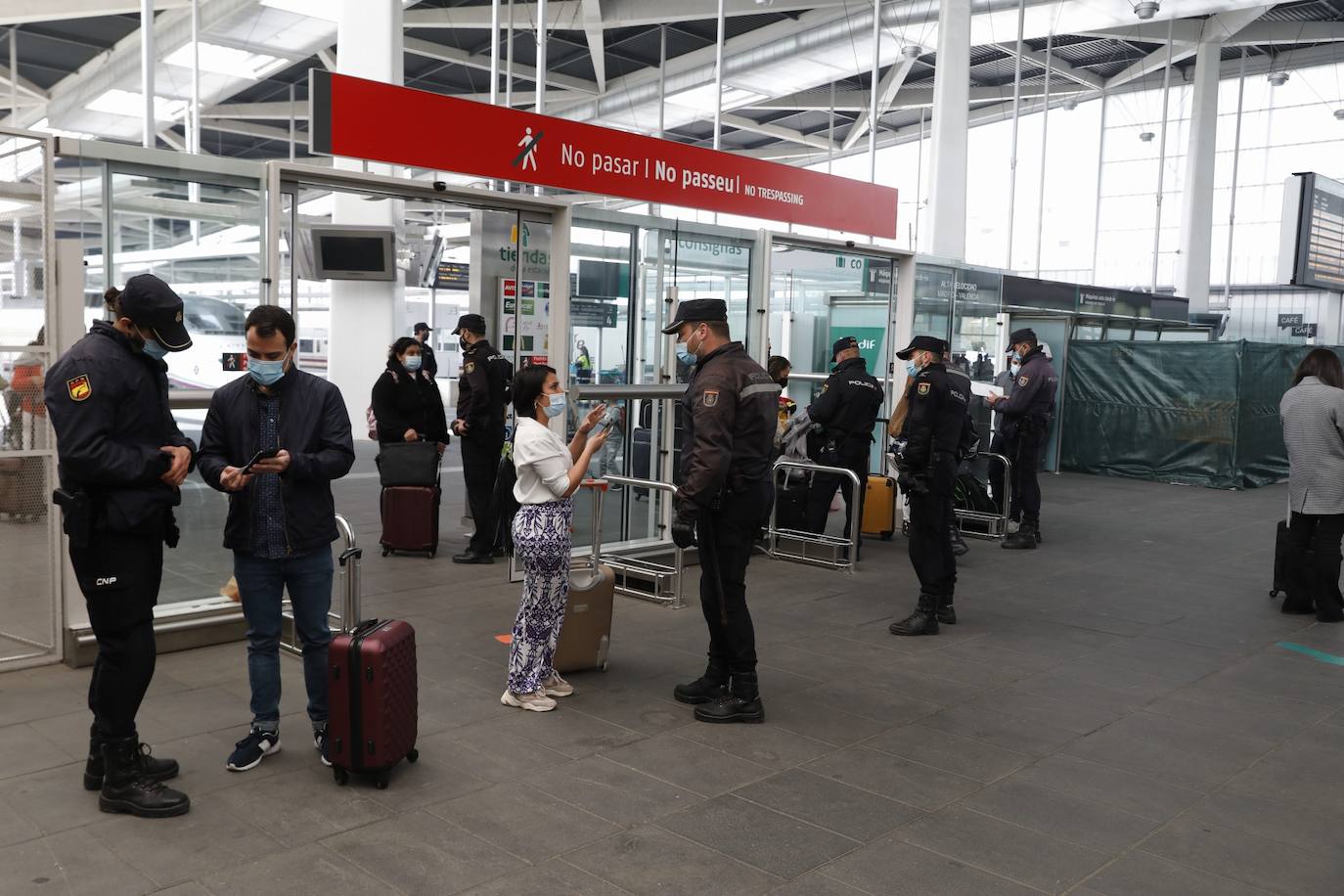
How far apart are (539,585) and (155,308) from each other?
1.94 m

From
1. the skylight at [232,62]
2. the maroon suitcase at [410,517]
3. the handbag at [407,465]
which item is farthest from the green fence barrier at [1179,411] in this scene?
the skylight at [232,62]

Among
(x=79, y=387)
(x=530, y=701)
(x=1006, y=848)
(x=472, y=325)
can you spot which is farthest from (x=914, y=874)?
(x=472, y=325)

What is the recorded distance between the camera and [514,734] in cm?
444

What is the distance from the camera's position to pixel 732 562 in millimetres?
4754

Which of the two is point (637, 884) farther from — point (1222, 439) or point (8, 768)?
point (1222, 439)

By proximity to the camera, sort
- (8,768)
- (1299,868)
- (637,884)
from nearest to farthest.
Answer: (637,884)
(1299,868)
(8,768)

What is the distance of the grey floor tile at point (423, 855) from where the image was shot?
3168 mm

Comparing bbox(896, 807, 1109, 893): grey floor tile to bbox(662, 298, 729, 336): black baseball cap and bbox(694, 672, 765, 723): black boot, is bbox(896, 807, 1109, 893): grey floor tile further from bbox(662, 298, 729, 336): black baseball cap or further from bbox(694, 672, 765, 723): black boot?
bbox(662, 298, 729, 336): black baseball cap

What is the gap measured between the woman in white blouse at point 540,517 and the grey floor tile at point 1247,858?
99.0 inches

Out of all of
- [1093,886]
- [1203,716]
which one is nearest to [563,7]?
[1203,716]

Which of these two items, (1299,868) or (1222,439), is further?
(1222,439)

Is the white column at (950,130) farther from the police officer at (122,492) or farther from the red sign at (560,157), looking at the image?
the police officer at (122,492)

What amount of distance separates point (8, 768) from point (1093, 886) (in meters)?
3.76

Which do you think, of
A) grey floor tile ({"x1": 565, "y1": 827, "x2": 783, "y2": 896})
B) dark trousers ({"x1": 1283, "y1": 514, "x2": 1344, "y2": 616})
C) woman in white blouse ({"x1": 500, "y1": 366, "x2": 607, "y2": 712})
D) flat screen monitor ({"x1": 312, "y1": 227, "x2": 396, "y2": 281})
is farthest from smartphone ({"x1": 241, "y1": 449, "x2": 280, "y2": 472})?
flat screen monitor ({"x1": 312, "y1": 227, "x2": 396, "y2": 281})
